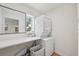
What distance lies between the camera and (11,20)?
1.93 meters

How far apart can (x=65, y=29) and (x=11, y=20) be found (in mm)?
2139

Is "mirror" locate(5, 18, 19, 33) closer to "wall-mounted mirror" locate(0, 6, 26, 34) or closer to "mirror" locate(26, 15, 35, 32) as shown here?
"wall-mounted mirror" locate(0, 6, 26, 34)

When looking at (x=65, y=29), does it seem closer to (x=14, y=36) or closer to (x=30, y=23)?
(x=30, y=23)

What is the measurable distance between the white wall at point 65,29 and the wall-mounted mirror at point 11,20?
1.54 meters

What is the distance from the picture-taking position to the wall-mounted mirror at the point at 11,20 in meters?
1.70

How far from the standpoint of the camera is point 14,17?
6.61 ft

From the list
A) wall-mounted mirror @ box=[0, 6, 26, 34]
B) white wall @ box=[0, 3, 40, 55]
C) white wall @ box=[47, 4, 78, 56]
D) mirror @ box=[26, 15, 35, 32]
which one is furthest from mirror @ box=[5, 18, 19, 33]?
white wall @ box=[47, 4, 78, 56]

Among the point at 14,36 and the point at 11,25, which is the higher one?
the point at 11,25

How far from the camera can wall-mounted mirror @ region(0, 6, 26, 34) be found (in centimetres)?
170

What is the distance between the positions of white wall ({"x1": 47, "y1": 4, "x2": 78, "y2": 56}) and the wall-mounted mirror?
1536 millimetres

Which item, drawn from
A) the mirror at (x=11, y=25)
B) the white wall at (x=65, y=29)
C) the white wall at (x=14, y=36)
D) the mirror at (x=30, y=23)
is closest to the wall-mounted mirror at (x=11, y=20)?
the mirror at (x=11, y=25)

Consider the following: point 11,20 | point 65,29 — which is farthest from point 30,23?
point 65,29

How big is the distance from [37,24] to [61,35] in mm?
1141

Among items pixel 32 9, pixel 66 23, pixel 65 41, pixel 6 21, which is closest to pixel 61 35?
pixel 65 41
